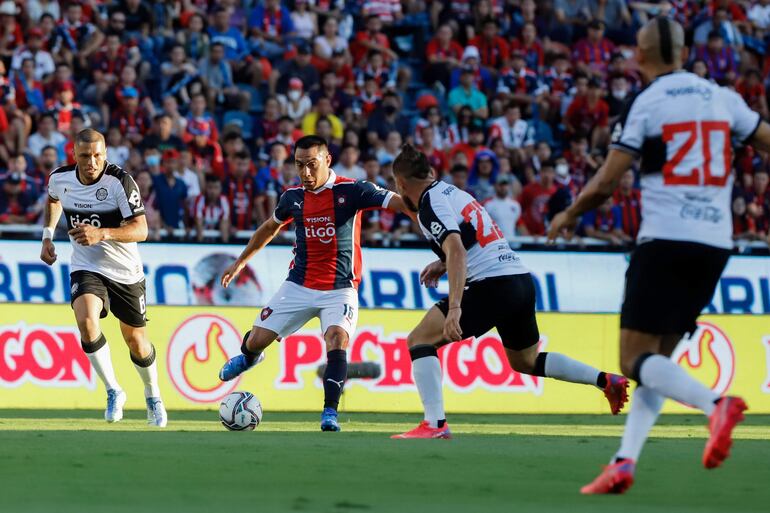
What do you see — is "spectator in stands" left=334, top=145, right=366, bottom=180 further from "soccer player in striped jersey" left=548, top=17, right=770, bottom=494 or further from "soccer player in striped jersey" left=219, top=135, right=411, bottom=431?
"soccer player in striped jersey" left=548, top=17, right=770, bottom=494

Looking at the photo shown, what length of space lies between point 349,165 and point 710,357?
6015mm

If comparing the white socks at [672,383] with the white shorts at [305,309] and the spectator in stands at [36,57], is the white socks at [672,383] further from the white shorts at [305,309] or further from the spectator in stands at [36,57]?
the spectator in stands at [36,57]

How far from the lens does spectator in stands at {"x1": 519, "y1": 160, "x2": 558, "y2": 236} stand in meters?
19.5

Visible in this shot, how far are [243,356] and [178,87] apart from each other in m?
10.0

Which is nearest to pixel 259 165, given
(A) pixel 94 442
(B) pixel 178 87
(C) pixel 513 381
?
(B) pixel 178 87

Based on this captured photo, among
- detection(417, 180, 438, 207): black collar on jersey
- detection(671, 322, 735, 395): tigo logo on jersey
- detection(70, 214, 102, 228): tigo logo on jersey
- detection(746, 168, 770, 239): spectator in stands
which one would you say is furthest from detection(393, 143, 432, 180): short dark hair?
detection(746, 168, 770, 239): spectator in stands

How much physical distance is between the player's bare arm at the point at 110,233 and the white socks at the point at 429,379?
2.80m

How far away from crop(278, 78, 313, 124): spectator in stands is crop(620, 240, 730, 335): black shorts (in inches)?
576

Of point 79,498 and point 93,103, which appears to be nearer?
point 79,498

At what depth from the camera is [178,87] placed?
2064 cm

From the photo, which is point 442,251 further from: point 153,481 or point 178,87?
point 178,87

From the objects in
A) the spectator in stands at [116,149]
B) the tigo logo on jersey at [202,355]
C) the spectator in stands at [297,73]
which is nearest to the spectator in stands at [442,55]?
the spectator in stands at [297,73]

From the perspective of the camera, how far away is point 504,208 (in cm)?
1916

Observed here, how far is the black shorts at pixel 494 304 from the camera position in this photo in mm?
10070
